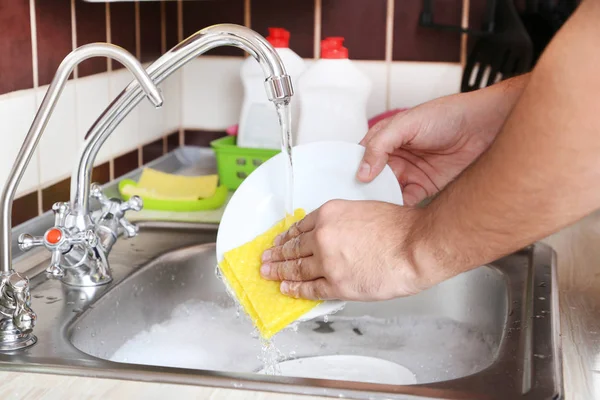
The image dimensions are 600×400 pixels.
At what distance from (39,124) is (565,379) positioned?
66cm

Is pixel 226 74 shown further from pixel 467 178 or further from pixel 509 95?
pixel 467 178

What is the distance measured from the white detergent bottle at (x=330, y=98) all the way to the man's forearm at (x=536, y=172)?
77 cm

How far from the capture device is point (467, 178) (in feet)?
2.89

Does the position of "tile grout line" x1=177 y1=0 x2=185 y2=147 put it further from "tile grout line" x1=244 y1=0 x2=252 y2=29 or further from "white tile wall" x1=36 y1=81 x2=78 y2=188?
"white tile wall" x1=36 y1=81 x2=78 y2=188

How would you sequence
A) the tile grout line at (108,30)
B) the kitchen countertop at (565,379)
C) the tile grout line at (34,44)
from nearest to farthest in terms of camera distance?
1. the kitchen countertop at (565,379)
2. the tile grout line at (34,44)
3. the tile grout line at (108,30)

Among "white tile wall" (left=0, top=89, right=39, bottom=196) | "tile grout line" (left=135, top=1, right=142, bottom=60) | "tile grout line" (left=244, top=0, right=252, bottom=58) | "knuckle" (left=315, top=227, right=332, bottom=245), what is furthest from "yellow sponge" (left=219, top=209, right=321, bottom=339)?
"tile grout line" (left=244, top=0, right=252, bottom=58)

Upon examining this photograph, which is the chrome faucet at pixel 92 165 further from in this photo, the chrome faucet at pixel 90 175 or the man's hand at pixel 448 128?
the man's hand at pixel 448 128

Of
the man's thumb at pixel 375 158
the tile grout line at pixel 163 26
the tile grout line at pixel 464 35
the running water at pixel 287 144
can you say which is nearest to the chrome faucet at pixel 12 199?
the running water at pixel 287 144

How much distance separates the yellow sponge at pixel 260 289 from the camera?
1.09m

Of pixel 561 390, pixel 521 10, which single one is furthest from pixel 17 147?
pixel 521 10

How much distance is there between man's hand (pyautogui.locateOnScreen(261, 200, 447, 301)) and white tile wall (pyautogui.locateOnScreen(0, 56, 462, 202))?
567mm

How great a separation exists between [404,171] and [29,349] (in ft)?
2.07

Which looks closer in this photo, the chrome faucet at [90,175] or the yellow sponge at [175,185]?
the chrome faucet at [90,175]

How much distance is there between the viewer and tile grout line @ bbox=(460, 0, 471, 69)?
6.06 ft
